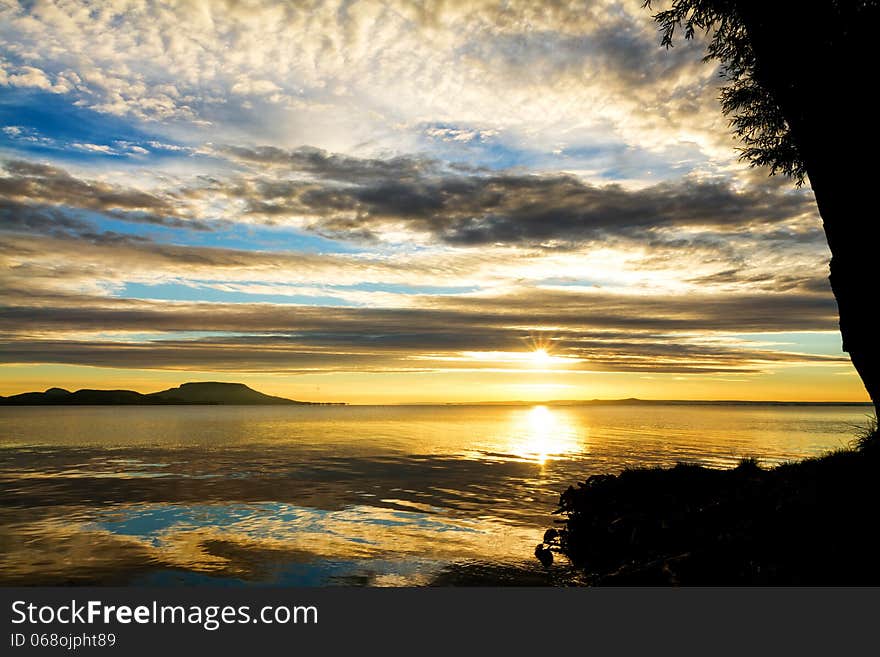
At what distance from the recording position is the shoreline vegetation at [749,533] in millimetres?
9016

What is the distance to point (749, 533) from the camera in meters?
10.9

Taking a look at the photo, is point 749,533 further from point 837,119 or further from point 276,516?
point 276,516

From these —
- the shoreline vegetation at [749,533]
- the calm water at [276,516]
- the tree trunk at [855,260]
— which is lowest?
the calm water at [276,516]

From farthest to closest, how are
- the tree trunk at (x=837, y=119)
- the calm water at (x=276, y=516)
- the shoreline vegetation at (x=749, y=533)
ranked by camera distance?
the calm water at (x=276, y=516)
the shoreline vegetation at (x=749, y=533)
the tree trunk at (x=837, y=119)

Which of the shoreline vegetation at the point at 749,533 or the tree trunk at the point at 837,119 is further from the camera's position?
the shoreline vegetation at the point at 749,533

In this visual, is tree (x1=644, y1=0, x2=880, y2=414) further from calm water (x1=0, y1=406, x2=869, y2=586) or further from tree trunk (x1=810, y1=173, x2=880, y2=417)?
calm water (x1=0, y1=406, x2=869, y2=586)

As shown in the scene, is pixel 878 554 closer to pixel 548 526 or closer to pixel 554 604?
pixel 554 604

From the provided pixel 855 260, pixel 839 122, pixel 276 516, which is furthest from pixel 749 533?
pixel 276 516

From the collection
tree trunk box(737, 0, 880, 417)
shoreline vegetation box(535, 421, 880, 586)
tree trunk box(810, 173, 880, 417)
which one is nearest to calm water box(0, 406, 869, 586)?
shoreline vegetation box(535, 421, 880, 586)

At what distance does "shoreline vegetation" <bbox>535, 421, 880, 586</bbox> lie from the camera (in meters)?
9.02

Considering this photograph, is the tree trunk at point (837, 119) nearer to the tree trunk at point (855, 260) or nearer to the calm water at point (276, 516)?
the tree trunk at point (855, 260)

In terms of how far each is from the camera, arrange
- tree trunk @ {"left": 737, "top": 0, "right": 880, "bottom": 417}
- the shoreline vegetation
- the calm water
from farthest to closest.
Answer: the calm water
the shoreline vegetation
tree trunk @ {"left": 737, "top": 0, "right": 880, "bottom": 417}

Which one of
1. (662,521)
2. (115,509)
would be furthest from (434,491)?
(662,521)

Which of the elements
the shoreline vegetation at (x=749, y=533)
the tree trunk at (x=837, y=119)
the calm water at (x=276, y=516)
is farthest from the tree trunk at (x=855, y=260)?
the calm water at (x=276, y=516)
